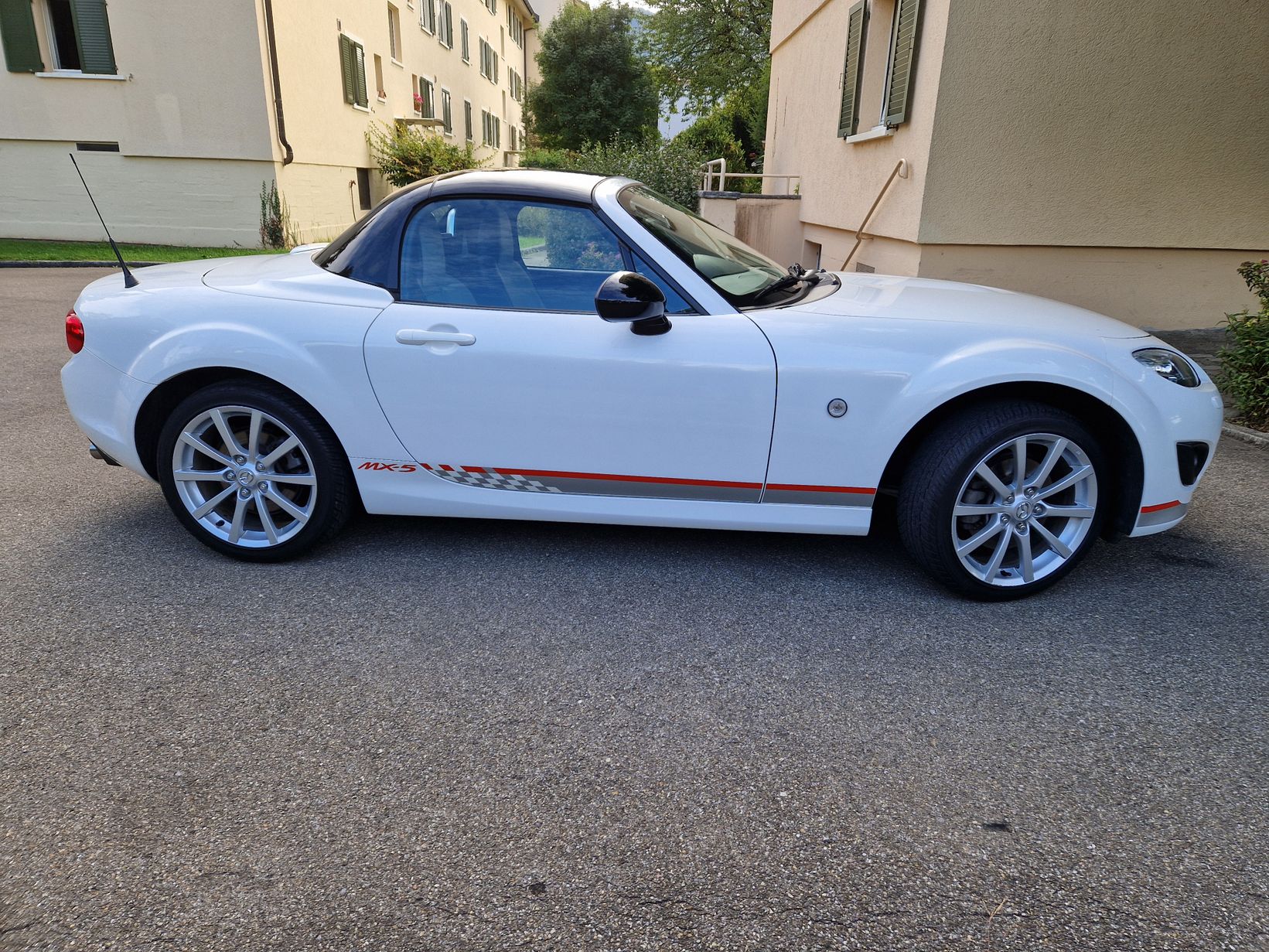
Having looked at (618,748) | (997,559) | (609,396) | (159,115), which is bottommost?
(618,748)

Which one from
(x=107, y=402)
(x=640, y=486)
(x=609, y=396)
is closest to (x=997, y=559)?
(x=640, y=486)

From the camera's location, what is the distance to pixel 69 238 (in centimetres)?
1566

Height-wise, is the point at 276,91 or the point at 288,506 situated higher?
the point at 276,91

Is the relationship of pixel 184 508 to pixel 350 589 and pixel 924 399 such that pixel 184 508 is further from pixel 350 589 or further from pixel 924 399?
pixel 924 399

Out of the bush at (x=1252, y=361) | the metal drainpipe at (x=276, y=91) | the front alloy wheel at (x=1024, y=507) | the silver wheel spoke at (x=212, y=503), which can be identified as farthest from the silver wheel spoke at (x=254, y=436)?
the metal drainpipe at (x=276, y=91)

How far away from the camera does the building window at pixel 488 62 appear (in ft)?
115

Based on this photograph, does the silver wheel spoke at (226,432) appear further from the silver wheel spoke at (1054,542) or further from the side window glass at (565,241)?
the silver wheel spoke at (1054,542)

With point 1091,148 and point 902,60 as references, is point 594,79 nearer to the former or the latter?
point 902,60

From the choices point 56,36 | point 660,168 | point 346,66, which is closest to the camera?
point 660,168

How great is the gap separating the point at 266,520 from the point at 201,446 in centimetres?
38

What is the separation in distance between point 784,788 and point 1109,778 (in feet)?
2.94

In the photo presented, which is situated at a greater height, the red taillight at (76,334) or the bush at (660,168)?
the bush at (660,168)

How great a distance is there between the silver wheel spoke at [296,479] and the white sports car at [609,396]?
15mm

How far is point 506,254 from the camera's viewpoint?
11.1ft
